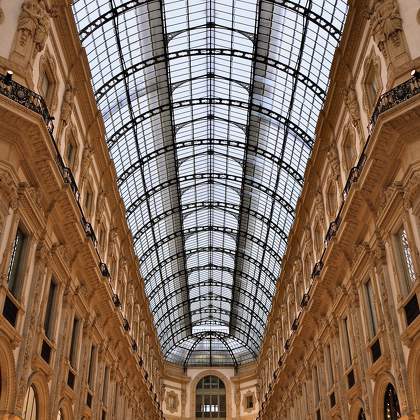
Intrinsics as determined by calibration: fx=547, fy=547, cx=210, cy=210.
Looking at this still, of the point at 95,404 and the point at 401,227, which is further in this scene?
the point at 95,404

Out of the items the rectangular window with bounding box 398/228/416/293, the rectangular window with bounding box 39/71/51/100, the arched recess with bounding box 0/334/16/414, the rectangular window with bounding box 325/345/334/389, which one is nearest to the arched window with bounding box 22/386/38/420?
the arched recess with bounding box 0/334/16/414

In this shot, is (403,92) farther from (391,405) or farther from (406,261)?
(391,405)

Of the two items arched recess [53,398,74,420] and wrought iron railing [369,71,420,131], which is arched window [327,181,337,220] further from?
arched recess [53,398,74,420]

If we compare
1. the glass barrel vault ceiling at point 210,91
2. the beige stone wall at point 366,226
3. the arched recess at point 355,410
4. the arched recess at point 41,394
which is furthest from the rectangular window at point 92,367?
the glass barrel vault ceiling at point 210,91

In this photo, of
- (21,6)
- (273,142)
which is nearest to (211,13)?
(273,142)

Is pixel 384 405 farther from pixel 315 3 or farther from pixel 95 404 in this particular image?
pixel 315 3

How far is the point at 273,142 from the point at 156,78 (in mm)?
9754

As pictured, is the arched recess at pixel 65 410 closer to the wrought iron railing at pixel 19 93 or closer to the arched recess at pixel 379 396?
the wrought iron railing at pixel 19 93

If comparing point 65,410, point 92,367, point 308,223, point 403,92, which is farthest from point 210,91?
point 65,410

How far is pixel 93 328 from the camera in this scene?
29.2 meters

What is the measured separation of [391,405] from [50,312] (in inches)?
535

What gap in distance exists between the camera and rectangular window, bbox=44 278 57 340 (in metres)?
21.6

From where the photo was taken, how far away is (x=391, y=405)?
1972cm

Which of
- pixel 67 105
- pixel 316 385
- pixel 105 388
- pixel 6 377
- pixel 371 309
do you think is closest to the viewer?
pixel 6 377
